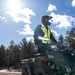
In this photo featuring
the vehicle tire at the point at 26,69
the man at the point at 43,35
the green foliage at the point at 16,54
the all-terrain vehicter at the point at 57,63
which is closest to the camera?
the all-terrain vehicter at the point at 57,63

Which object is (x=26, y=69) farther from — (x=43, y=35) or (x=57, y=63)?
(x=57, y=63)

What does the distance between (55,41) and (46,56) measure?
1.03m

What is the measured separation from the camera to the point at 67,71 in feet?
24.8

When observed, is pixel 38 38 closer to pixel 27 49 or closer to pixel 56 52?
pixel 56 52

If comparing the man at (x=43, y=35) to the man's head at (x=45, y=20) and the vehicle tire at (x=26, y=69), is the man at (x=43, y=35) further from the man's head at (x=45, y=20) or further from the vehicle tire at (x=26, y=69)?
the vehicle tire at (x=26, y=69)

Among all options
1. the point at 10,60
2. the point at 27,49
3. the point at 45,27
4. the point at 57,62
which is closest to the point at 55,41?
the point at 45,27

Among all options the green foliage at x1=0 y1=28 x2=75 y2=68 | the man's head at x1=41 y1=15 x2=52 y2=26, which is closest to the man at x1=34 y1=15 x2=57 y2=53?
the man's head at x1=41 y1=15 x2=52 y2=26

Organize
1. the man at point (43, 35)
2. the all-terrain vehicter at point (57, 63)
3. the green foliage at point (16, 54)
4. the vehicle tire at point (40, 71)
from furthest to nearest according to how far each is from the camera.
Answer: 1. the green foliage at point (16, 54)
2. the man at point (43, 35)
3. the vehicle tire at point (40, 71)
4. the all-terrain vehicter at point (57, 63)

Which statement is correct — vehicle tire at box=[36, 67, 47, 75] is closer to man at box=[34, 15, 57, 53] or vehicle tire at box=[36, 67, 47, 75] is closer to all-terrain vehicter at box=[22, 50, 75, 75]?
all-terrain vehicter at box=[22, 50, 75, 75]

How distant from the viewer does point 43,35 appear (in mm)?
8336

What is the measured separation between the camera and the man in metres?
8.18

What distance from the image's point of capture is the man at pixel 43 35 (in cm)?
818

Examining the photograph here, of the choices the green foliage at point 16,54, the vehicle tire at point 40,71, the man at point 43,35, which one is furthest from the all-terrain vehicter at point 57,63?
the green foliage at point 16,54

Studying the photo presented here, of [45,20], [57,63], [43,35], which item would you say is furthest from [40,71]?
[45,20]
